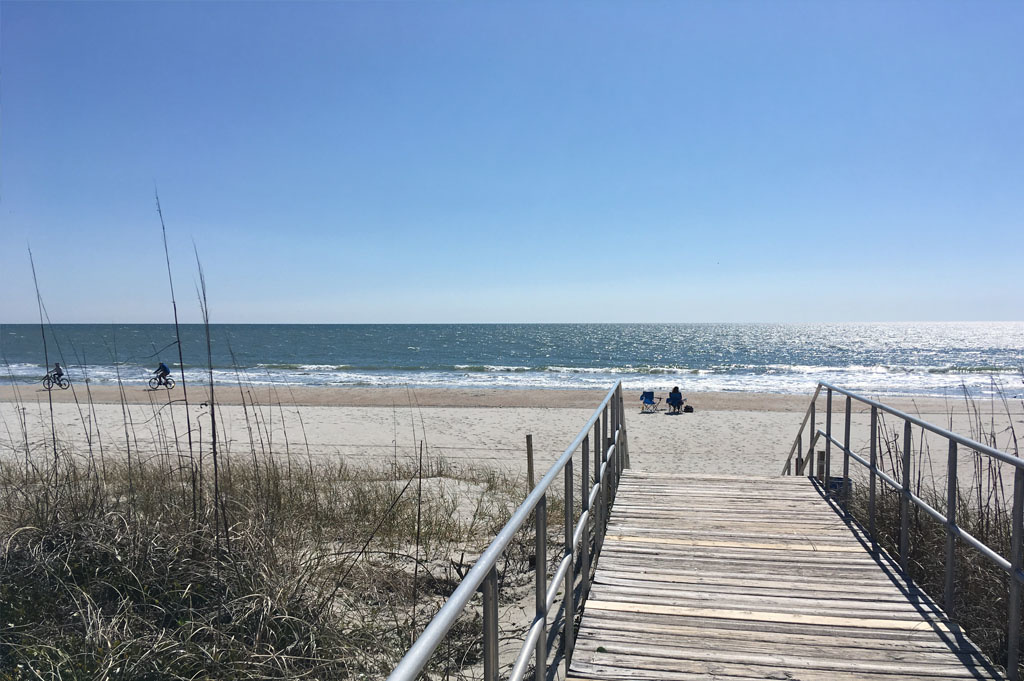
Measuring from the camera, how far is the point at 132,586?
332cm

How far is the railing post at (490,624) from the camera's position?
163 cm

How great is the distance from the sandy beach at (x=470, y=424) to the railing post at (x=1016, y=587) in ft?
21.3

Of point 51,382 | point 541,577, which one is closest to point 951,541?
point 541,577

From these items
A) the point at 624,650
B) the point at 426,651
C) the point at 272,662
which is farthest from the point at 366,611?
the point at 426,651

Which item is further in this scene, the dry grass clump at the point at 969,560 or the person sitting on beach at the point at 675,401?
the person sitting on beach at the point at 675,401

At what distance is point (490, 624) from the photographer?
1.67 metres

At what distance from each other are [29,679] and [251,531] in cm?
119

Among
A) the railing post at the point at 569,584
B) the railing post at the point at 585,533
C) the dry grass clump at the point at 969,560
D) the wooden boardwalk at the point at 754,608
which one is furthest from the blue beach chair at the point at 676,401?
the railing post at the point at 569,584

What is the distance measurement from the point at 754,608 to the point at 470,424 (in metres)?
14.6

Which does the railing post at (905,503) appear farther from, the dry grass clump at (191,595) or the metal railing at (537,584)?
the dry grass clump at (191,595)

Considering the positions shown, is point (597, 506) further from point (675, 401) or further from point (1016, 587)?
point (675, 401)

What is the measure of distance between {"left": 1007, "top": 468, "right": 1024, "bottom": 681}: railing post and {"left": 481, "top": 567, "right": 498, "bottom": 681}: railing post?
249 centimetres

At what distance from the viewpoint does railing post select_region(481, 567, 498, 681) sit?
163 cm

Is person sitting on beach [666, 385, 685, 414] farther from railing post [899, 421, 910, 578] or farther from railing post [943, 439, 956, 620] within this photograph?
railing post [943, 439, 956, 620]
